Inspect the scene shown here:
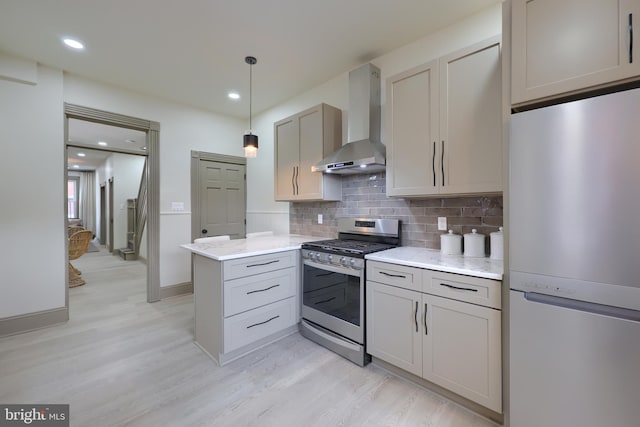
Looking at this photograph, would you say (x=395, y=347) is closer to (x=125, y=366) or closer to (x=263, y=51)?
(x=125, y=366)

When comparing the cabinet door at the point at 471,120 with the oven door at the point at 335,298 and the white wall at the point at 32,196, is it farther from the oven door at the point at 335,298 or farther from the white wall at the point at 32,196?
the white wall at the point at 32,196

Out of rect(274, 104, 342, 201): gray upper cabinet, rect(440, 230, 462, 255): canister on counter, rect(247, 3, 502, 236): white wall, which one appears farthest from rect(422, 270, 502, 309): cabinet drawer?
rect(247, 3, 502, 236): white wall

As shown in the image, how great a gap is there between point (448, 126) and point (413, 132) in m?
0.28

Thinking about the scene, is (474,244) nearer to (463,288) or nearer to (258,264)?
(463,288)

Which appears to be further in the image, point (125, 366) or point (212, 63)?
point (212, 63)

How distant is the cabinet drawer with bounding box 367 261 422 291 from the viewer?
1887 millimetres

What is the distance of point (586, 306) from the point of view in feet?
4.02

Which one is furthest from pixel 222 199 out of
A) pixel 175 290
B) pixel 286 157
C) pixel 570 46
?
pixel 570 46

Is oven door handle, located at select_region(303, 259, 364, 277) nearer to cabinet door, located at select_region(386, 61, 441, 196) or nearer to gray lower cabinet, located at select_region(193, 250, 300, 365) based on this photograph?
gray lower cabinet, located at select_region(193, 250, 300, 365)

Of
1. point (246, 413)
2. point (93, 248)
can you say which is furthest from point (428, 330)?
point (93, 248)

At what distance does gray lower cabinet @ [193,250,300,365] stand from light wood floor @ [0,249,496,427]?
15 cm

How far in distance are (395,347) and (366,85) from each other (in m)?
2.46

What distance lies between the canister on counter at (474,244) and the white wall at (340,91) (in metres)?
1.43

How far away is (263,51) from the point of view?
2.74 metres
